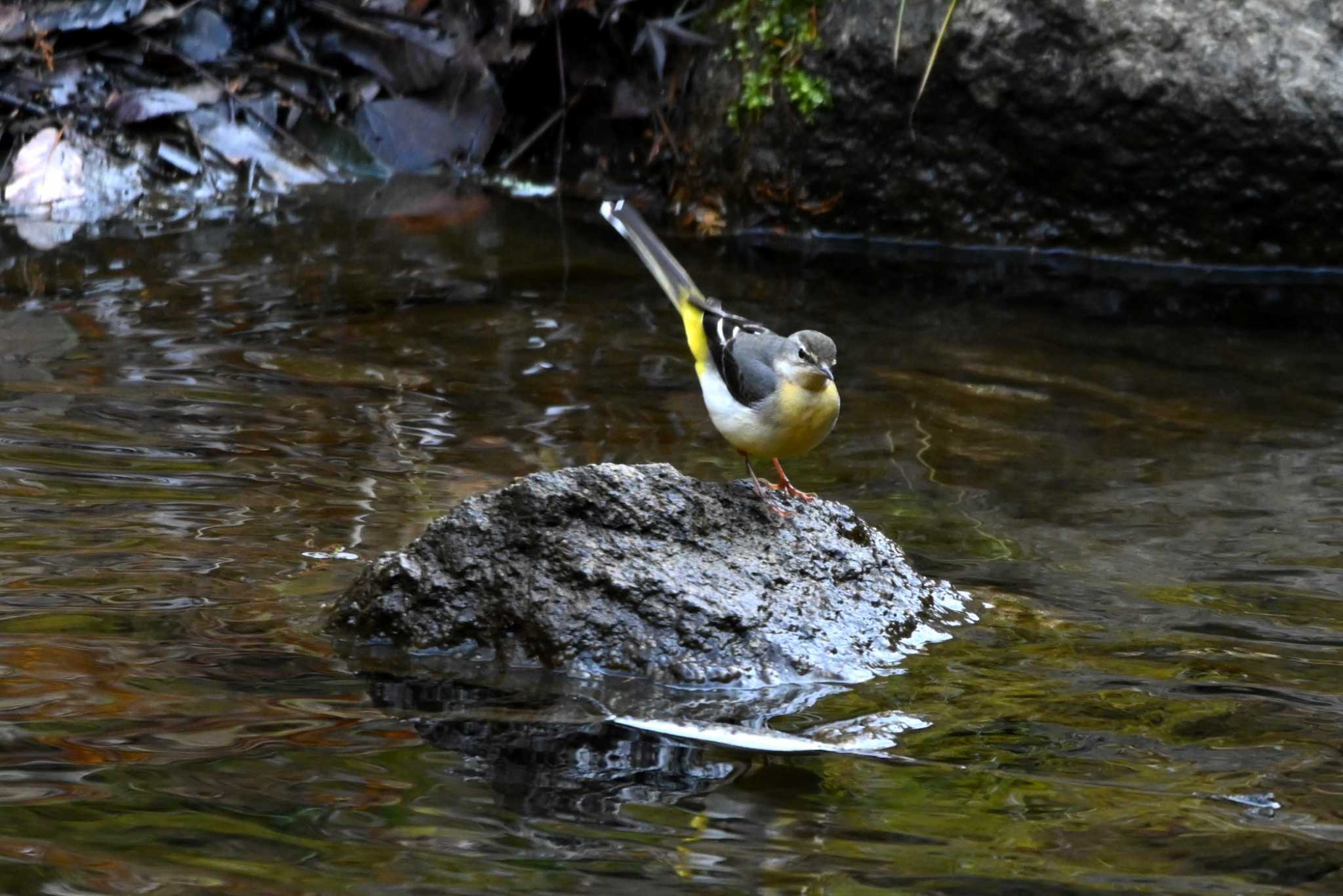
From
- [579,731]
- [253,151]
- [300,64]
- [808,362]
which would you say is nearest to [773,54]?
[300,64]

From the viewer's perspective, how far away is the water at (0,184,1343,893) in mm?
2922

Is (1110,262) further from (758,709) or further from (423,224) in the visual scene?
(758,709)

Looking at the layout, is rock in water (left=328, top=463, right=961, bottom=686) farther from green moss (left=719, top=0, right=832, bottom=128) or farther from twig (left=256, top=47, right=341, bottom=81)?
twig (left=256, top=47, right=341, bottom=81)

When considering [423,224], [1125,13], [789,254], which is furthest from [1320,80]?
[423,224]

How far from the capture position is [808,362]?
444 centimetres

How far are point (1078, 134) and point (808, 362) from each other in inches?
227

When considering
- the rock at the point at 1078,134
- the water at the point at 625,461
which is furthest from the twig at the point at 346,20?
the rock at the point at 1078,134

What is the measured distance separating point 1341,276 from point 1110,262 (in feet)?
4.57

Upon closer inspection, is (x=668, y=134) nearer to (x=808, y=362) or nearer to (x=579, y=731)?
(x=808, y=362)

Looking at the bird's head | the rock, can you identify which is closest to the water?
the rock

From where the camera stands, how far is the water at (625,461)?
292 cm

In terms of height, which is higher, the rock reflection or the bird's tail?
the bird's tail

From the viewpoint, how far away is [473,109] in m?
11.3

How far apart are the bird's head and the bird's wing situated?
5cm
